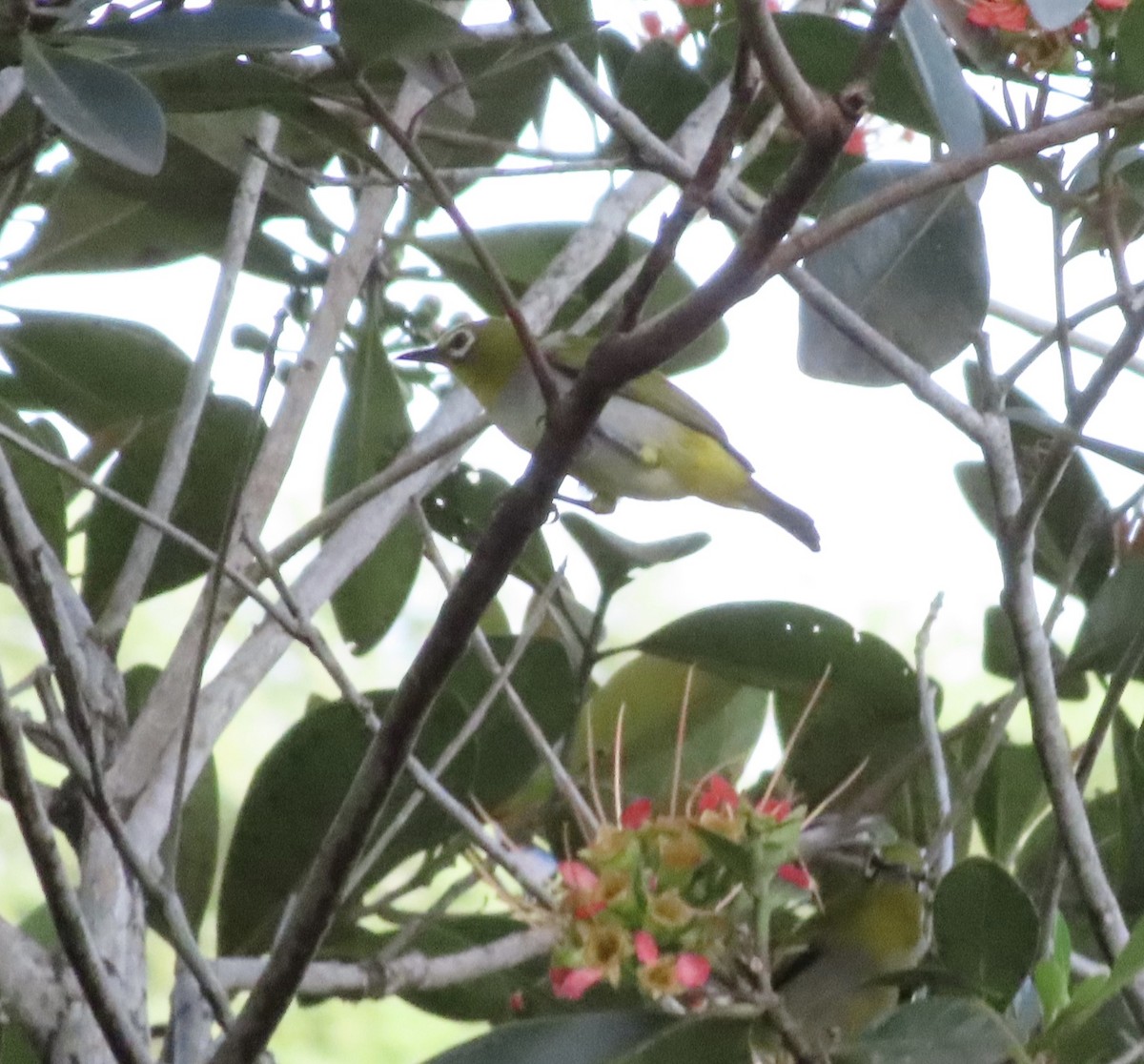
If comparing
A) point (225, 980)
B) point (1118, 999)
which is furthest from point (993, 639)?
point (225, 980)

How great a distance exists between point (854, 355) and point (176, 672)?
527mm

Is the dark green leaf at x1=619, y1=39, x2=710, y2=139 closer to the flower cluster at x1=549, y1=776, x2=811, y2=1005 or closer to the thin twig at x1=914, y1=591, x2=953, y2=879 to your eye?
the thin twig at x1=914, y1=591, x2=953, y2=879

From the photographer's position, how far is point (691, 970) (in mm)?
946

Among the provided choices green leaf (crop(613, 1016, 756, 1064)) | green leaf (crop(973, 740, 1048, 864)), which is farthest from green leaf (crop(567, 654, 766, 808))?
green leaf (crop(613, 1016, 756, 1064))

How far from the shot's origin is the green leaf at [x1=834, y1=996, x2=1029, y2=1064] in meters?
0.92

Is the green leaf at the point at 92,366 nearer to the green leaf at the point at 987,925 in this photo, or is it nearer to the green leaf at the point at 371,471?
the green leaf at the point at 371,471

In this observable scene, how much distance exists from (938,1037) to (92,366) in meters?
1.03

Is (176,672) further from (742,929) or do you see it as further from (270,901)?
(742,929)

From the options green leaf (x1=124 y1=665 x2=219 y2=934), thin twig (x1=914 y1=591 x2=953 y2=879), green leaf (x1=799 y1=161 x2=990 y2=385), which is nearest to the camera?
thin twig (x1=914 y1=591 x2=953 y2=879)

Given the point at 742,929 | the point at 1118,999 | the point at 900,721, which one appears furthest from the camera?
the point at 900,721

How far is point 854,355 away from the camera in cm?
124

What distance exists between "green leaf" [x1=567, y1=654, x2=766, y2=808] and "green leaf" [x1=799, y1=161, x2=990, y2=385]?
0.41m

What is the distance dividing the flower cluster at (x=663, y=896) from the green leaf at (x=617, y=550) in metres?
0.46

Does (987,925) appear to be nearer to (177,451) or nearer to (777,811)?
(777,811)
